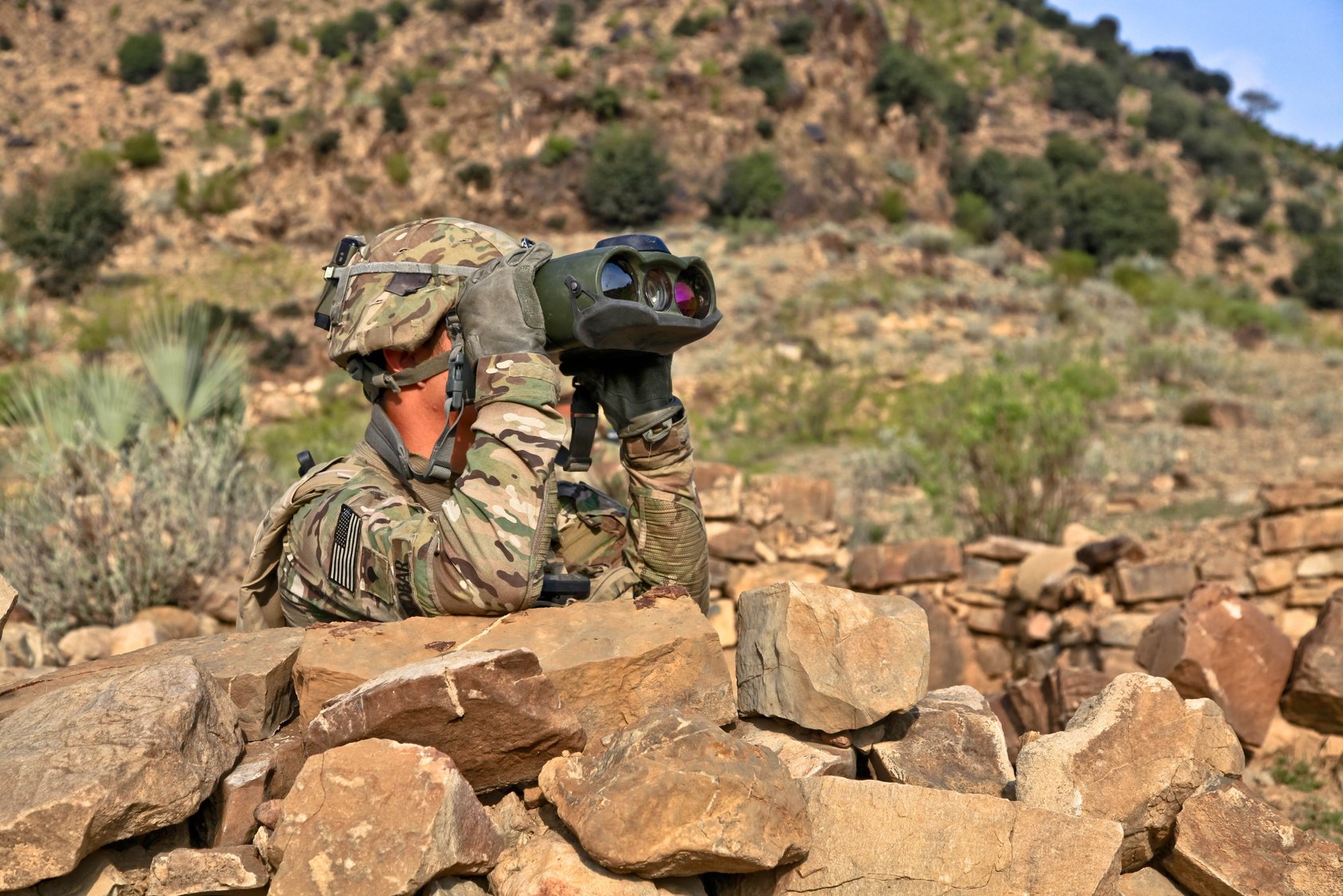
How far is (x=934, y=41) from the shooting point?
45406 millimetres

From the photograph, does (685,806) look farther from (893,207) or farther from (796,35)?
(796,35)

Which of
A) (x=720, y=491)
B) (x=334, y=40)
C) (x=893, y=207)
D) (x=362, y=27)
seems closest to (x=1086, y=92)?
(x=893, y=207)

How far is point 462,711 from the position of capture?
70.8 inches

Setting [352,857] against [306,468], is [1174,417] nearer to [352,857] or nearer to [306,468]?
[306,468]

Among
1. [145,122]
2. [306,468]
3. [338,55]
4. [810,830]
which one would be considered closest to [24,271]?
[145,122]

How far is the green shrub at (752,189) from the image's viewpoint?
26.0m

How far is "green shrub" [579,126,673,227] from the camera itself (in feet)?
86.4

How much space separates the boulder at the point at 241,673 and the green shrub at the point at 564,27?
3279cm

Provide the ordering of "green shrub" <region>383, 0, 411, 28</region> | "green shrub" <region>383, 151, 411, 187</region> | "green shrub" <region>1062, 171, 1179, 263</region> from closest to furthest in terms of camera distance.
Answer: "green shrub" <region>383, 151, 411, 187</region>
"green shrub" <region>1062, 171, 1179, 263</region>
"green shrub" <region>383, 0, 411, 28</region>

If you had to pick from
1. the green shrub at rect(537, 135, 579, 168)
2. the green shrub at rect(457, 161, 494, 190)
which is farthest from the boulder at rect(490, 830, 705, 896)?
the green shrub at rect(457, 161, 494, 190)

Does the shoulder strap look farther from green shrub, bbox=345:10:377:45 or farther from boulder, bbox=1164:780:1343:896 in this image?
green shrub, bbox=345:10:377:45

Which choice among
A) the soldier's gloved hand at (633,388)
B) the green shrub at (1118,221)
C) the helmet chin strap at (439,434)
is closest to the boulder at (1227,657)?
the soldier's gloved hand at (633,388)

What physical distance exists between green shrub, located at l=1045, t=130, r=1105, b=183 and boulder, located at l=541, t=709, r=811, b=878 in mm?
36858

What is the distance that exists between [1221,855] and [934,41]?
157 feet
